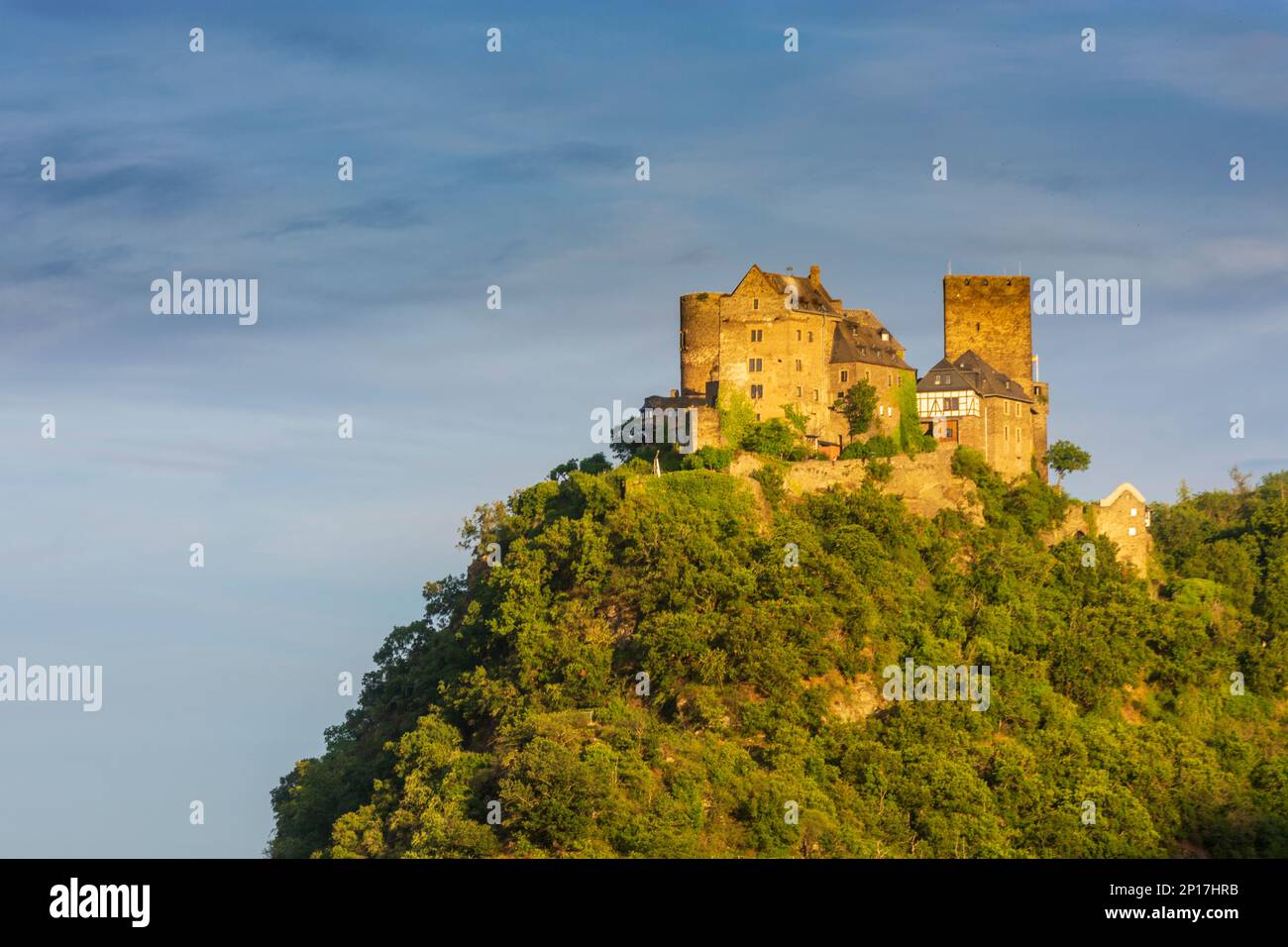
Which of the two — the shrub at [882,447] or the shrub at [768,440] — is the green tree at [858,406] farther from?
the shrub at [768,440]

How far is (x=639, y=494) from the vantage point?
75375 millimetres

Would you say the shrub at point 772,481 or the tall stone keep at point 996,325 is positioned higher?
the tall stone keep at point 996,325

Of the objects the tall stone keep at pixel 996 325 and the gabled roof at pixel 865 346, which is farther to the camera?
the tall stone keep at pixel 996 325

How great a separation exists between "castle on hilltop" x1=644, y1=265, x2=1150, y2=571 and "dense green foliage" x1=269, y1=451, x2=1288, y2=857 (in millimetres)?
1710

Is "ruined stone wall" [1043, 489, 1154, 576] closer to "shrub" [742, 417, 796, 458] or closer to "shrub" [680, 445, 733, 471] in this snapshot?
"shrub" [742, 417, 796, 458]

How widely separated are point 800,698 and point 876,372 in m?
15.1

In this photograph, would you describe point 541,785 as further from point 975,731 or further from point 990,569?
point 990,569

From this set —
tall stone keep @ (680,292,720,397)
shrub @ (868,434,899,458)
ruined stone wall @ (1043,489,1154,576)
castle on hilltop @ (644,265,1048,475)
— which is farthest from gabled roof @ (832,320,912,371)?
ruined stone wall @ (1043,489,1154,576)

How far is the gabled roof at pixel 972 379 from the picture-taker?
81.3 m

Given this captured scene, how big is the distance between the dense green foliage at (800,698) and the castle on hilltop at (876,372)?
1710 mm
